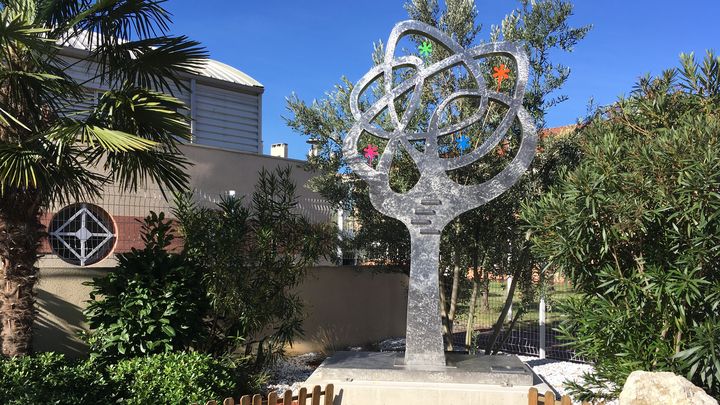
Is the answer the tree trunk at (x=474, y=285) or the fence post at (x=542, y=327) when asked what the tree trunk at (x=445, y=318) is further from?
the fence post at (x=542, y=327)

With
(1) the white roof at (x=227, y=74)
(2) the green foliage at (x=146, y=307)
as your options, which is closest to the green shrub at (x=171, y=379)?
(2) the green foliage at (x=146, y=307)

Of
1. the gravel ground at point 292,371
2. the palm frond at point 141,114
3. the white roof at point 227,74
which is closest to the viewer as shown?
the palm frond at point 141,114

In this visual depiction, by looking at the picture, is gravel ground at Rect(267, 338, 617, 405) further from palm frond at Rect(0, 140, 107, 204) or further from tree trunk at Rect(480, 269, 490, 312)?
palm frond at Rect(0, 140, 107, 204)

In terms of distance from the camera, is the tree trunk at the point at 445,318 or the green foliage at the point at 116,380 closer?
the green foliage at the point at 116,380

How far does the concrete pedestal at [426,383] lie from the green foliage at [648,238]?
0.76 metres

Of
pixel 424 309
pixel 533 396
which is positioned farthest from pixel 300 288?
pixel 533 396

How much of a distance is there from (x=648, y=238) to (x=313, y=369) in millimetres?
5656

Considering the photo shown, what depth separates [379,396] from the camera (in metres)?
6.73

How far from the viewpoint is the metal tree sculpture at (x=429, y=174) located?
730 cm

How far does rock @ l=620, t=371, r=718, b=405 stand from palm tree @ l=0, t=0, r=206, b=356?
491 centimetres

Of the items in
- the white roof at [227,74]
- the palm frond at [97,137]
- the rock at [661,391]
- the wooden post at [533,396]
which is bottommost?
the wooden post at [533,396]

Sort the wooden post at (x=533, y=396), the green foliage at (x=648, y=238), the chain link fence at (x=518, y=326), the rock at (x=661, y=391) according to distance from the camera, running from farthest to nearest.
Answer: the chain link fence at (x=518, y=326)
the wooden post at (x=533, y=396)
the green foliage at (x=648, y=238)
the rock at (x=661, y=391)

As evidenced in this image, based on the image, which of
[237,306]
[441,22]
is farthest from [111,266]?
[441,22]

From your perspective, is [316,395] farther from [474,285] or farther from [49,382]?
[474,285]
